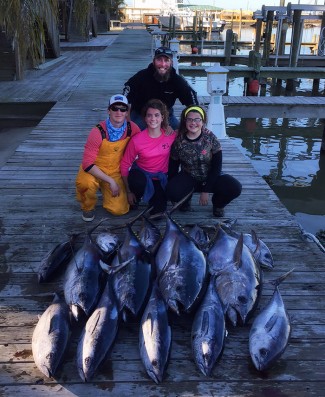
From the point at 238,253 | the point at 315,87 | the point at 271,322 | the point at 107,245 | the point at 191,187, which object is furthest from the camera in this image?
the point at 315,87

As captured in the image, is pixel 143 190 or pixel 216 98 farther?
pixel 216 98

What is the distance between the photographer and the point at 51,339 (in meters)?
2.54

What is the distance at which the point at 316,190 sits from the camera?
9930 millimetres

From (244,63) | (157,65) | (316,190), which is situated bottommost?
(316,190)

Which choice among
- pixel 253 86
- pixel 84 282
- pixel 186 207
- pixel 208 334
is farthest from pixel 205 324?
pixel 253 86

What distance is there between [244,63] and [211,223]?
18710 millimetres

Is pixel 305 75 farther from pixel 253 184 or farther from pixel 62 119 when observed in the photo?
pixel 253 184

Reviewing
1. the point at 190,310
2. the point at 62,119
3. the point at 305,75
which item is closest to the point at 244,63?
the point at 305,75

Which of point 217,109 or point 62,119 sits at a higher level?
point 217,109

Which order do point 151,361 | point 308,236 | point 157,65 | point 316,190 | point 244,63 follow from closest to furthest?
point 151,361 → point 308,236 → point 157,65 → point 316,190 → point 244,63

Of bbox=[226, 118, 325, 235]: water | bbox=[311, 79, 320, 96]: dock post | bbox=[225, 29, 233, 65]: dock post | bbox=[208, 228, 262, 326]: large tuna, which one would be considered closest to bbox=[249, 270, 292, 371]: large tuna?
bbox=[208, 228, 262, 326]: large tuna

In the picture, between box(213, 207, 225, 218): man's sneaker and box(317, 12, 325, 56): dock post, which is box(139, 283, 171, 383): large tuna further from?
box(317, 12, 325, 56): dock post

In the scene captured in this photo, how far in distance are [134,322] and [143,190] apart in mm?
1714

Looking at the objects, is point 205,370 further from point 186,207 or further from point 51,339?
point 186,207
